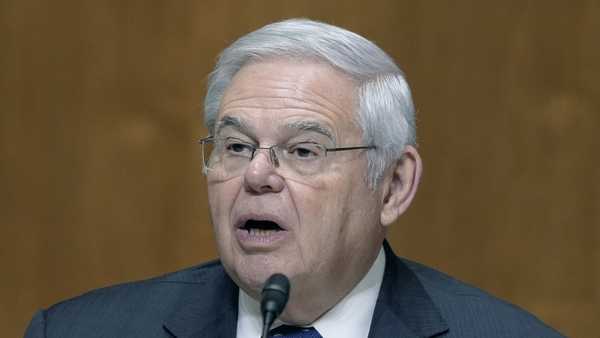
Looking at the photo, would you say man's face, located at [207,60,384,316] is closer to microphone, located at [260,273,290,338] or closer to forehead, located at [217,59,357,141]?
forehead, located at [217,59,357,141]

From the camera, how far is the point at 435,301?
2.92 m

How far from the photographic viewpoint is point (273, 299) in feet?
7.39

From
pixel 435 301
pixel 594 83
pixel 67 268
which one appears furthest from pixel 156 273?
pixel 594 83

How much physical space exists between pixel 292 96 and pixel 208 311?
59 centimetres

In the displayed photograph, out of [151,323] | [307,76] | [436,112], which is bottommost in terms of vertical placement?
[151,323]

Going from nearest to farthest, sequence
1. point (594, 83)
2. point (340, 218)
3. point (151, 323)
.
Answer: point (340, 218)
point (151, 323)
point (594, 83)

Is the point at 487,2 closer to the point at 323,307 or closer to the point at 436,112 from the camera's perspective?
the point at 436,112

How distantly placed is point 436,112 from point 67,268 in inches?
53.9

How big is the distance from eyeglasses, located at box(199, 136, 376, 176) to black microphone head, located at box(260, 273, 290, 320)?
0.38 meters

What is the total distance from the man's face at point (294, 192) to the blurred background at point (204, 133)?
1.21 meters

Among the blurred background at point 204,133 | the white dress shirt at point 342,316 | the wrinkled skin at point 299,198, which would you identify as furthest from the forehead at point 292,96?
the blurred background at point 204,133

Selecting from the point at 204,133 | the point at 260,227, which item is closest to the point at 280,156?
the point at 260,227

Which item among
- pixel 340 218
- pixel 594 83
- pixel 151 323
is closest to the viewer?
pixel 340 218

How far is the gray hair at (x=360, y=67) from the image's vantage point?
2.73 meters
